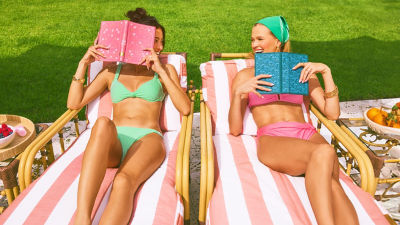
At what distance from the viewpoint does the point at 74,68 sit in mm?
5133

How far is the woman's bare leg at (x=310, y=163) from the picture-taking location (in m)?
1.70

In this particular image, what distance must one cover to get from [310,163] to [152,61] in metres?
1.44

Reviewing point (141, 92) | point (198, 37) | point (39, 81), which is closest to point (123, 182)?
point (141, 92)

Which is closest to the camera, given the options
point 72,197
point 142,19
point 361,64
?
point 72,197

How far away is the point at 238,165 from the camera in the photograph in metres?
2.24

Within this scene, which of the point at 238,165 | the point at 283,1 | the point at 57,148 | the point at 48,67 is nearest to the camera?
the point at 238,165

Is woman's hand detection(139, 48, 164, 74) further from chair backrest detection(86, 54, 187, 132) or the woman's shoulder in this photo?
the woman's shoulder

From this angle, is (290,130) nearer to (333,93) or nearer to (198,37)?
(333,93)

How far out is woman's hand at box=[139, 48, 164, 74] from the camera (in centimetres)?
244

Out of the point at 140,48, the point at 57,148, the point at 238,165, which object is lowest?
the point at 57,148

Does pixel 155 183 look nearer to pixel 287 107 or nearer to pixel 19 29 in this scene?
pixel 287 107

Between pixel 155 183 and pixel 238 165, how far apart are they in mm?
592

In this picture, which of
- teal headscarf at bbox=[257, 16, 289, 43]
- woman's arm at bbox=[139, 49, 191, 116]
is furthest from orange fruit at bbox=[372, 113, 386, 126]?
woman's arm at bbox=[139, 49, 191, 116]

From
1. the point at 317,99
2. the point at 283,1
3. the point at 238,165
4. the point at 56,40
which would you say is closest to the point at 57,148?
the point at 238,165
